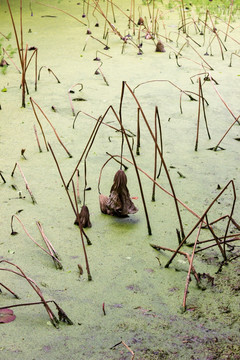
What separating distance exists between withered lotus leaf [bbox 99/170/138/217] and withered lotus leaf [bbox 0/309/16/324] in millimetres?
589

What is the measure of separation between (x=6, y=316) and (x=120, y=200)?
0.62m

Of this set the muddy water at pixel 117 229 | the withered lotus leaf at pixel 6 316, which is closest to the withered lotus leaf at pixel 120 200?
the muddy water at pixel 117 229

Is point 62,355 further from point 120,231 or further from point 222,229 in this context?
point 222,229

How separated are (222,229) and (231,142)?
0.80 m

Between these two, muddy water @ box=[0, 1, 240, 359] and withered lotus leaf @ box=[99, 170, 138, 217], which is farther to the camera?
withered lotus leaf @ box=[99, 170, 138, 217]

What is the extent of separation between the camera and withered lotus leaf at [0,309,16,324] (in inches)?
50.5

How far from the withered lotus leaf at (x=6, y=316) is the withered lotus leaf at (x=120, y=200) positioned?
1.93 feet

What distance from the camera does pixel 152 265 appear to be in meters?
1.57

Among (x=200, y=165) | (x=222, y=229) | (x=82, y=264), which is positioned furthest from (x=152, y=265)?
(x=200, y=165)

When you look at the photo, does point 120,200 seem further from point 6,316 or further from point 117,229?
point 6,316

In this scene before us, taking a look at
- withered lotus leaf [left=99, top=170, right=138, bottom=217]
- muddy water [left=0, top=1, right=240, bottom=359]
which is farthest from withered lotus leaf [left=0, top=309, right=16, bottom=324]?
withered lotus leaf [left=99, top=170, right=138, bottom=217]

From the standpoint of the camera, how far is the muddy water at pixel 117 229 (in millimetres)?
1256

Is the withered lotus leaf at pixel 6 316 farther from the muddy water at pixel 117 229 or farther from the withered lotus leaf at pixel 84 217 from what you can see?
the withered lotus leaf at pixel 84 217

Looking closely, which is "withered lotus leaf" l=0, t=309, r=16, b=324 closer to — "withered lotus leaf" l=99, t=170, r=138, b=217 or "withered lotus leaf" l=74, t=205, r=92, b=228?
"withered lotus leaf" l=74, t=205, r=92, b=228
